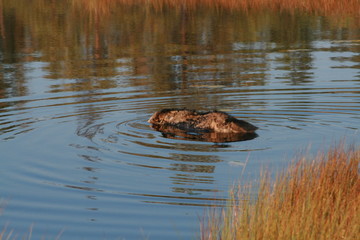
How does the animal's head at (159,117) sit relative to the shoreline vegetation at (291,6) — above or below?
below

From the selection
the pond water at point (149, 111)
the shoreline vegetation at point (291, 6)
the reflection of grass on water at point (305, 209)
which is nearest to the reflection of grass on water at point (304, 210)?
the reflection of grass on water at point (305, 209)

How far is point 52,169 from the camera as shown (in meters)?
9.99

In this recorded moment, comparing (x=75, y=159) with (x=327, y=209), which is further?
(x=75, y=159)

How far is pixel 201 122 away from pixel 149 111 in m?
2.14

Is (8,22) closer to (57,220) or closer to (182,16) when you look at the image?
(182,16)

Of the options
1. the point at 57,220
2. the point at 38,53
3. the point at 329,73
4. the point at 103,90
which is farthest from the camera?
the point at 38,53

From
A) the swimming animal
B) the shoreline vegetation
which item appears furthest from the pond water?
the shoreline vegetation

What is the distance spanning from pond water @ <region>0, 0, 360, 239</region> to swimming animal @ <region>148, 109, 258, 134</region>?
0.34 metres

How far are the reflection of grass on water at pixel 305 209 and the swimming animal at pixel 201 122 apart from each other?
4.03 metres

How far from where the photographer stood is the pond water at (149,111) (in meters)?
8.30

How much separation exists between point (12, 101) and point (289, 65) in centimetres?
786

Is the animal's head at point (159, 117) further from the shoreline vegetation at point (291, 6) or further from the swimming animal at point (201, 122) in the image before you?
the shoreline vegetation at point (291, 6)

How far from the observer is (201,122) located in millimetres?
12430

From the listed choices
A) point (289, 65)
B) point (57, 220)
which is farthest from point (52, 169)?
point (289, 65)
